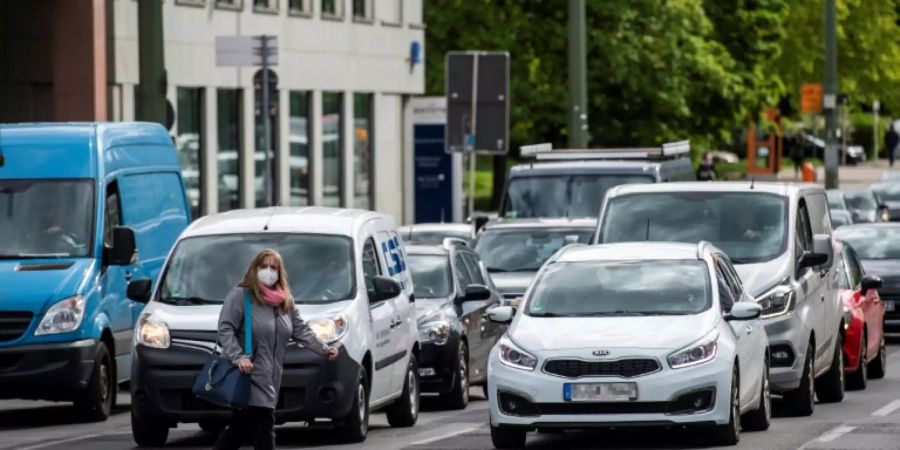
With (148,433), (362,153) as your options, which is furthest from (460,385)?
(362,153)

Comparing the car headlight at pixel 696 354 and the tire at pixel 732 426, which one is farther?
the tire at pixel 732 426

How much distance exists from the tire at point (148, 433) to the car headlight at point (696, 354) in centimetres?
366

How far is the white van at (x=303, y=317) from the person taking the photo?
17297 mm

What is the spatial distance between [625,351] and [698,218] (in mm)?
5724

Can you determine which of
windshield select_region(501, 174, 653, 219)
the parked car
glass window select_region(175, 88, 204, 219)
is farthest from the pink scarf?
glass window select_region(175, 88, 204, 219)

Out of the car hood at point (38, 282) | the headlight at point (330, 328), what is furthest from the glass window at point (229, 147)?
the headlight at point (330, 328)

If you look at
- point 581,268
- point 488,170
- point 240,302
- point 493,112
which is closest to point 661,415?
point 581,268

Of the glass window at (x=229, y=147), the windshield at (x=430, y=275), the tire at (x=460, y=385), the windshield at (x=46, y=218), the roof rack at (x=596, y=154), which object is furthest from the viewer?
the glass window at (x=229, y=147)

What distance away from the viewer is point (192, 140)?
45.6 metres

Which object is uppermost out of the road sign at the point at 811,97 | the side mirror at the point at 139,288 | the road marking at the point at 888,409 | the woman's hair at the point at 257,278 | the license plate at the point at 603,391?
the road sign at the point at 811,97

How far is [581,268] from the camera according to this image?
58.7 ft

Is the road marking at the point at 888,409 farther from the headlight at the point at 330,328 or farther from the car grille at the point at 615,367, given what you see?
the headlight at the point at 330,328

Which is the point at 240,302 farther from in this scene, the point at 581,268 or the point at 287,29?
the point at 287,29

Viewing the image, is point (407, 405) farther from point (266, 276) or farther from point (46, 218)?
point (266, 276)
